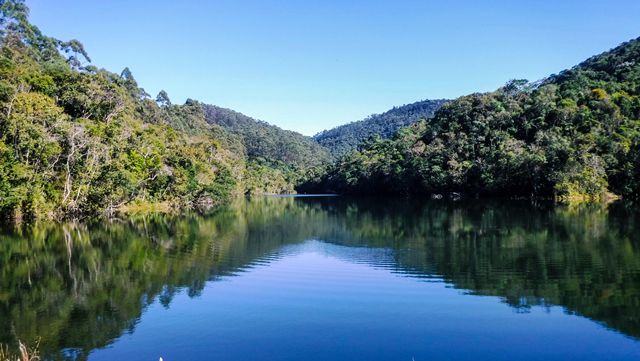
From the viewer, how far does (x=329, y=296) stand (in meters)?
18.7

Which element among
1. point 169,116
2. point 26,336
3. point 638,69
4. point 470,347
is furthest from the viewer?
point 169,116

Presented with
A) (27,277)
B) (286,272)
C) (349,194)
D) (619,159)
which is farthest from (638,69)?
(27,277)

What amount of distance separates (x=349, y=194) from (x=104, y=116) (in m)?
79.2

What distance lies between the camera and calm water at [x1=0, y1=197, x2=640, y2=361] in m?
13.1

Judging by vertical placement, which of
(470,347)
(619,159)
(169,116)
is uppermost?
(169,116)

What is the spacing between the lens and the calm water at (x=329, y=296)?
43.0ft

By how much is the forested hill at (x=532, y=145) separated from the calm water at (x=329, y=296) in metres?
43.4

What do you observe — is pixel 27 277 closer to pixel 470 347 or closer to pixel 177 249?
pixel 177 249

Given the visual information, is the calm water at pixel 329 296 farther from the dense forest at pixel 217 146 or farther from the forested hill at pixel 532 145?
the forested hill at pixel 532 145

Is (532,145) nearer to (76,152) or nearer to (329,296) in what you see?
(76,152)

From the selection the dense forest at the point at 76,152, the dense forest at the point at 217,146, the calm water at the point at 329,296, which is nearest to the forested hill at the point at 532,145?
the dense forest at the point at 217,146

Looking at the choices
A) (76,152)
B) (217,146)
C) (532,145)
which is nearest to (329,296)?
(76,152)

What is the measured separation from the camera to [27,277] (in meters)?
22.1

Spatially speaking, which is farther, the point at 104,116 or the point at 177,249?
the point at 104,116
